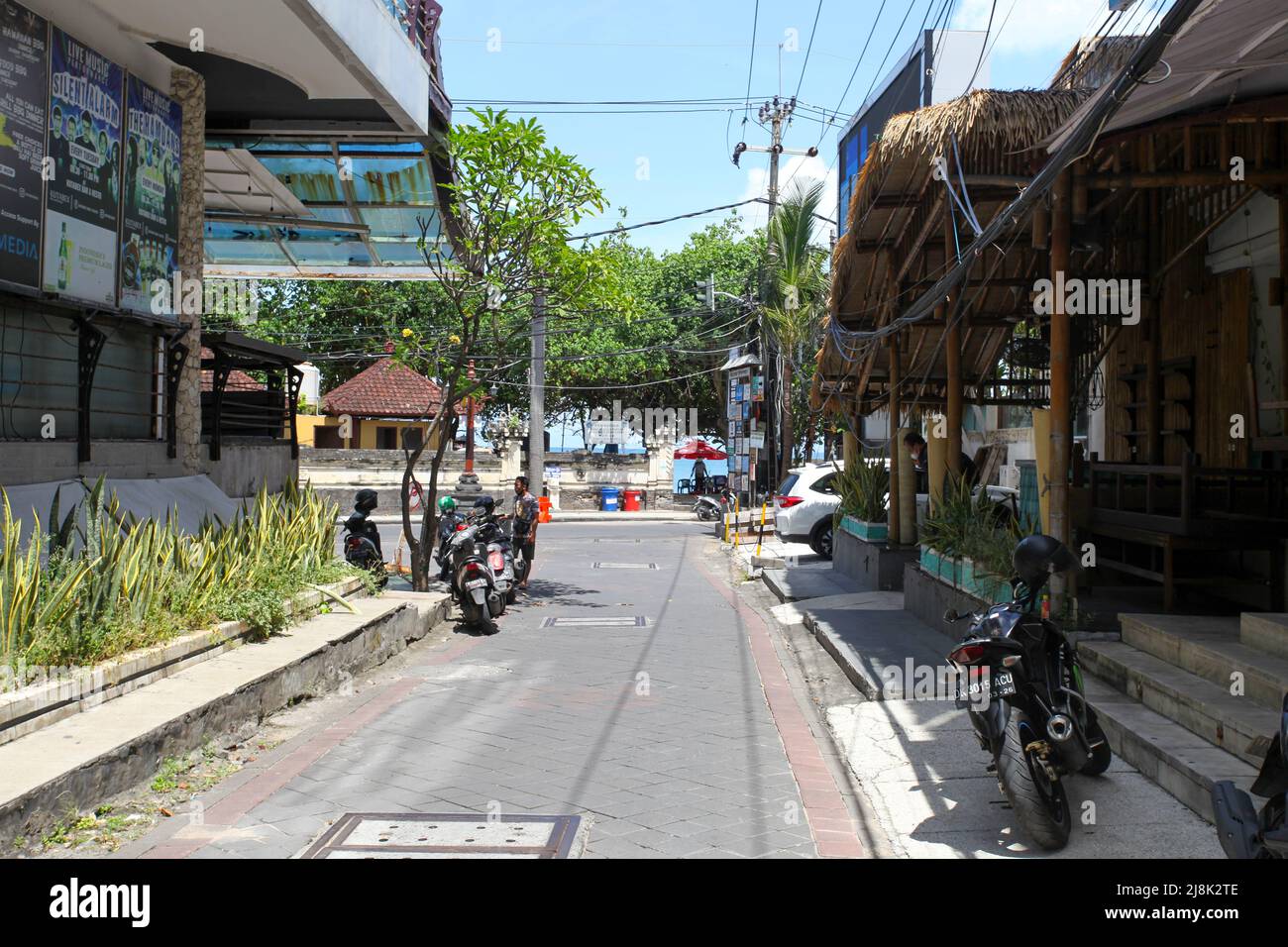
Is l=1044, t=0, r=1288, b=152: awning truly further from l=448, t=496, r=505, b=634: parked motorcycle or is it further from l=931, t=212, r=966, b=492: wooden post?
l=448, t=496, r=505, b=634: parked motorcycle

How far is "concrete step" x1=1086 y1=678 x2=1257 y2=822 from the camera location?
192 inches

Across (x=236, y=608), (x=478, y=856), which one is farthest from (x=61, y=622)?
(x=478, y=856)

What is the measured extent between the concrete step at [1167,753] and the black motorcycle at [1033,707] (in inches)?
11.5

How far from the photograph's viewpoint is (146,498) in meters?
9.45

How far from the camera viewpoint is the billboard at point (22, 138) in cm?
821

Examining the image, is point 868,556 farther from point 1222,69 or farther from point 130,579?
point 130,579

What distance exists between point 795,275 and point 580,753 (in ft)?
76.9

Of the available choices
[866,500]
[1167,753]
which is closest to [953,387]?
[866,500]

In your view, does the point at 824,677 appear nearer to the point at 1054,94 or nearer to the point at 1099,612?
the point at 1099,612

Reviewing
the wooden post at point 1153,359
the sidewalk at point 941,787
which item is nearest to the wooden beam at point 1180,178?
the wooden post at point 1153,359

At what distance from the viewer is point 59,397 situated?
9.41 m

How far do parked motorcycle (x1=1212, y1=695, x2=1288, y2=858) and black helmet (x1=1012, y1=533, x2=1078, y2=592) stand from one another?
1.67 meters

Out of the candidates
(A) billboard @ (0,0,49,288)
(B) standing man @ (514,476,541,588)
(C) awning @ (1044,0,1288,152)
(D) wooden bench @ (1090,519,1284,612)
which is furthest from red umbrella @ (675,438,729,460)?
(C) awning @ (1044,0,1288,152)

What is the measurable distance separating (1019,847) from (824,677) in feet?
14.5
